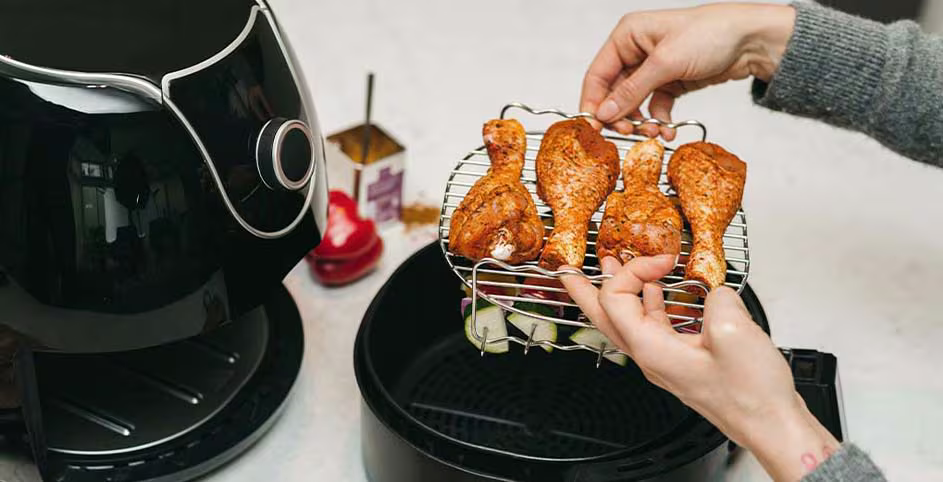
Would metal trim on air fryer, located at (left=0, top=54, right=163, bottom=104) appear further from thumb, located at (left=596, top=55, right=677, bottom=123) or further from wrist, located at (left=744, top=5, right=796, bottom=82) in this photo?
wrist, located at (left=744, top=5, right=796, bottom=82)

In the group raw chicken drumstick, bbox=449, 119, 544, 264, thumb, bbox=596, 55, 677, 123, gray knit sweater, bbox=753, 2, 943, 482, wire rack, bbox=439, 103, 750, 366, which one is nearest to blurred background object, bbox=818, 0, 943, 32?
gray knit sweater, bbox=753, 2, 943, 482

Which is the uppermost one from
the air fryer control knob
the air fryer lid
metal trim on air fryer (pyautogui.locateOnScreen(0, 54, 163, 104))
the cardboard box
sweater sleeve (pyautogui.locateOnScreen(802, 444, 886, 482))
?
the air fryer lid

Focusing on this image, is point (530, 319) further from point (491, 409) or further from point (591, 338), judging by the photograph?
point (491, 409)

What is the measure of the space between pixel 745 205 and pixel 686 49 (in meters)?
0.38

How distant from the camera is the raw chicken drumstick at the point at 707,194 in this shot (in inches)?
39.8

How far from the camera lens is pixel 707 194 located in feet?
3.54

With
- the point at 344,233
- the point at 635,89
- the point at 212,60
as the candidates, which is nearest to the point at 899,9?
the point at 635,89

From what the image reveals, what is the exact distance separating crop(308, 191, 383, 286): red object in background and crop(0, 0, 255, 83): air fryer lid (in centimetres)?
44

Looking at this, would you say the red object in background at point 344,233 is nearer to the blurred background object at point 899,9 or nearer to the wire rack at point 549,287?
the wire rack at point 549,287

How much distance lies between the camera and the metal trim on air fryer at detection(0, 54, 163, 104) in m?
0.85

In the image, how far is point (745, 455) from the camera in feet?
3.83

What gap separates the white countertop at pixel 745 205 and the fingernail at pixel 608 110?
1.21ft

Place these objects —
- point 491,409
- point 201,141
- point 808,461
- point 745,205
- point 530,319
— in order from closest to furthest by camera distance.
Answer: point 808,461
point 201,141
point 530,319
point 491,409
point 745,205

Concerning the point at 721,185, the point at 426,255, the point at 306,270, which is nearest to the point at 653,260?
the point at 721,185
